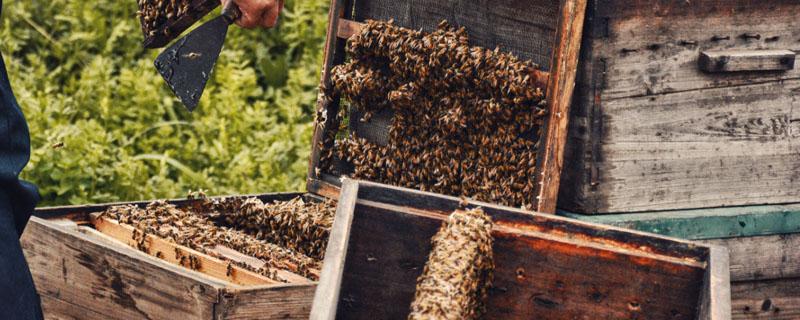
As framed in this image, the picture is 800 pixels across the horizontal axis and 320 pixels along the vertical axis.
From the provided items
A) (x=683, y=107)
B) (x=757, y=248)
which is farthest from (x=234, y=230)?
(x=757, y=248)

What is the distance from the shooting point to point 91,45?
26.8 feet

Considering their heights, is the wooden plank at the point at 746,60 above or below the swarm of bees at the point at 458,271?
above

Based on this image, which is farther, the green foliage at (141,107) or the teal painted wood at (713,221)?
the green foliage at (141,107)

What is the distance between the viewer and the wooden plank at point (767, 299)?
3.71 metres

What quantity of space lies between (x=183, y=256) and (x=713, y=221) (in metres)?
1.86

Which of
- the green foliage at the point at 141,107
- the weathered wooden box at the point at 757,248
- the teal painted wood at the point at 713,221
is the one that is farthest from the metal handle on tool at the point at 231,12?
the green foliage at the point at 141,107

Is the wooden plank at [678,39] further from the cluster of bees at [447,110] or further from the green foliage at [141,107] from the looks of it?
the green foliage at [141,107]

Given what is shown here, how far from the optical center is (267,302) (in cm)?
318

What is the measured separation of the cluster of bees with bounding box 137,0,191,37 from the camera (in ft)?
11.7

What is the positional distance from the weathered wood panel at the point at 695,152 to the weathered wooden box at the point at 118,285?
1079mm

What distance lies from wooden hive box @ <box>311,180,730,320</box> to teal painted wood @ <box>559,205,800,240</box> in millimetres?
662

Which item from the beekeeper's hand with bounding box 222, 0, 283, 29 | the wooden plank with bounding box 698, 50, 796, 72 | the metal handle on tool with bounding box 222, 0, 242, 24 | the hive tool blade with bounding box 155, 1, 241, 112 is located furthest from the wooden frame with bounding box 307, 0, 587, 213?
the hive tool blade with bounding box 155, 1, 241, 112

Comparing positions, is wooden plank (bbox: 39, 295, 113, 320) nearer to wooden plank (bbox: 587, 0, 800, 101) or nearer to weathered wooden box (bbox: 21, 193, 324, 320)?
weathered wooden box (bbox: 21, 193, 324, 320)

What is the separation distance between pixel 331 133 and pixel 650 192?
1.42 meters
